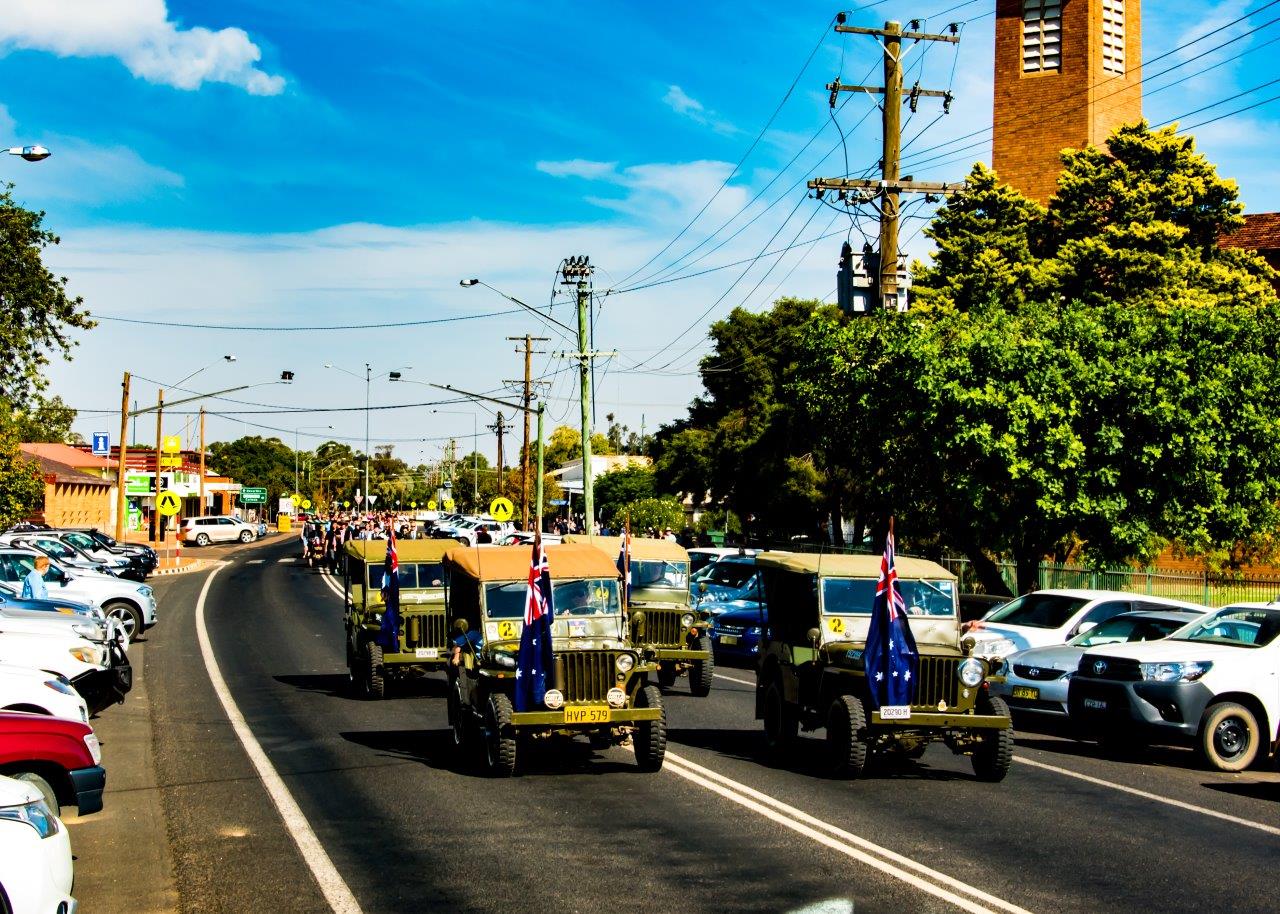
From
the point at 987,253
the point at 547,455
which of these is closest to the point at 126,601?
the point at 987,253

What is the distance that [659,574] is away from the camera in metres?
22.0

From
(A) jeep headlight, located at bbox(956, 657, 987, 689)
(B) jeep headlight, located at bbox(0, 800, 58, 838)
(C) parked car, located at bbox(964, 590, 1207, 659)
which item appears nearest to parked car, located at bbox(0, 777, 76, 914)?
(B) jeep headlight, located at bbox(0, 800, 58, 838)

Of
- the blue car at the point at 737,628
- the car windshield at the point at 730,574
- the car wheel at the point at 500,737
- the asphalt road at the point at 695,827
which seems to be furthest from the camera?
the car windshield at the point at 730,574

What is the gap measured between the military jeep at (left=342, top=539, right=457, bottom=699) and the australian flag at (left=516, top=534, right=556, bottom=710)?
203 inches

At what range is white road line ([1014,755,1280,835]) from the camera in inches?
463

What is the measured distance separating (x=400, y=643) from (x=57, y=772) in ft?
31.7

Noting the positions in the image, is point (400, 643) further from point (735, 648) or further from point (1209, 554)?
point (1209, 554)

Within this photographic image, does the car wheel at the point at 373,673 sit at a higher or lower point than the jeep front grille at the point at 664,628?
lower

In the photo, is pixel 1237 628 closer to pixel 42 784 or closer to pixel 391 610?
pixel 391 610

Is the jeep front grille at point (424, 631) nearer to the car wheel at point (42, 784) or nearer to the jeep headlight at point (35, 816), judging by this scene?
the car wheel at point (42, 784)

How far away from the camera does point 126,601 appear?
90.3ft

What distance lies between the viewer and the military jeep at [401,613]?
1927 cm

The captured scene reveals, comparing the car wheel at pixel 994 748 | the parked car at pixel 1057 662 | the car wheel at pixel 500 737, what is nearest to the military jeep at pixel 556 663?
the car wheel at pixel 500 737

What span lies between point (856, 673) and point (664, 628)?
756 cm
